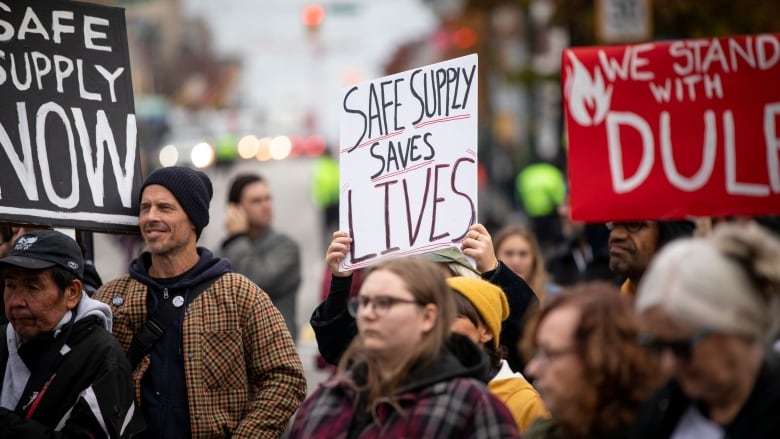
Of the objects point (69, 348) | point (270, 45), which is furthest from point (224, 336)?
point (270, 45)

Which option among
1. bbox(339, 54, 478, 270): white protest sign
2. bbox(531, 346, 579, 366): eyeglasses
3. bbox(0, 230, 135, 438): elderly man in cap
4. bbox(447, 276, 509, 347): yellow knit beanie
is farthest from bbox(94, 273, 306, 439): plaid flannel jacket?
bbox(531, 346, 579, 366): eyeglasses

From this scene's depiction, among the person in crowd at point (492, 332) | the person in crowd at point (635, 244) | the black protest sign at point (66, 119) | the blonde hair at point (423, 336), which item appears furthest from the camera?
the person in crowd at point (635, 244)

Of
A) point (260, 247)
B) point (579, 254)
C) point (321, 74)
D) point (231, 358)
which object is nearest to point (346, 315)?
point (231, 358)

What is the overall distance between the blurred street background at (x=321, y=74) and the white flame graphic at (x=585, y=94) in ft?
3.35

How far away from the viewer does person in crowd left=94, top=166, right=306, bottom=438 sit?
5539 millimetres

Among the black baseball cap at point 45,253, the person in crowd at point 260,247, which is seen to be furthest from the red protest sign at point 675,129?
the person in crowd at point 260,247

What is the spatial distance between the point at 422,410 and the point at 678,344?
91 centimetres

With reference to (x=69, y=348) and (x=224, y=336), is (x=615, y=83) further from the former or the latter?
(x=69, y=348)

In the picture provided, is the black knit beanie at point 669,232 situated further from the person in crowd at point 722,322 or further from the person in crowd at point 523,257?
the person in crowd at point 722,322

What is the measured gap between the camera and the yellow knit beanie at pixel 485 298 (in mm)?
5082

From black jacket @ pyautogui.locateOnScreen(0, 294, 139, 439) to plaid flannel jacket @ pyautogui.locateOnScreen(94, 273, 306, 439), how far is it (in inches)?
14.1

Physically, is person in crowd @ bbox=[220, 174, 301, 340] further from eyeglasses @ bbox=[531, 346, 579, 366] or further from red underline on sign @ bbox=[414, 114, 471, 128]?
eyeglasses @ bbox=[531, 346, 579, 366]

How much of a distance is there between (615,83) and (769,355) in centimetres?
230

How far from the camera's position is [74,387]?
5.13m
